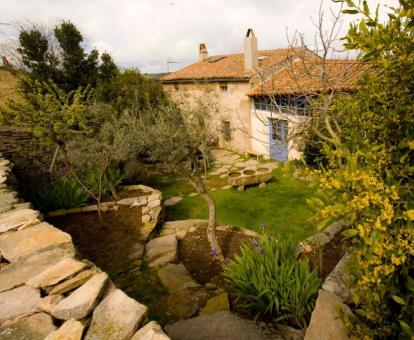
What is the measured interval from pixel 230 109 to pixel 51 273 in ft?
44.0

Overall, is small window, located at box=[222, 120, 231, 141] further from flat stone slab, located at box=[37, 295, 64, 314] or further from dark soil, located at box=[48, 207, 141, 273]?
flat stone slab, located at box=[37, 295, 64, 314]

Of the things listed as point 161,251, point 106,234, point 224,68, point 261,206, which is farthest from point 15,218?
point 224,68

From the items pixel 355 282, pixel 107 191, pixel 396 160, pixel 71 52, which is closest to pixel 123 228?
pixel 107 191

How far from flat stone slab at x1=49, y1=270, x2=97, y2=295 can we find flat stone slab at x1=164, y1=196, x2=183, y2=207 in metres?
6.89

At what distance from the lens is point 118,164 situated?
9.42 metres

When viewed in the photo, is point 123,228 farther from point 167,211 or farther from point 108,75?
point 108,75

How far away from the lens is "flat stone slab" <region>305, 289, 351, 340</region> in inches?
92.4

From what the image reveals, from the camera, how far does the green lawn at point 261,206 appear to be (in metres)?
7.13

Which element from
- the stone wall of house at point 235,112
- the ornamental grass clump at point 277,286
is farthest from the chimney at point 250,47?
the ornamental grass clump at point 277,286

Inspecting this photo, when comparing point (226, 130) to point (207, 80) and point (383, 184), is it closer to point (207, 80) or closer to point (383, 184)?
point (207, 80)

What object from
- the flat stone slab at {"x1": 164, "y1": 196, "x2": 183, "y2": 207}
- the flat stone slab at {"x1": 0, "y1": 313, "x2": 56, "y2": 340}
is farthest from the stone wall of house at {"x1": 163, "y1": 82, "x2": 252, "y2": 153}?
the flat stone slab at {"x1": 0, "y1": 313, "x2": 56, "y2": 340}

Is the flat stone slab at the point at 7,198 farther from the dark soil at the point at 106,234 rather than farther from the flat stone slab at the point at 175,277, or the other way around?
the flat stone slab at the point at 175,277

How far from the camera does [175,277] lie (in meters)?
4.38

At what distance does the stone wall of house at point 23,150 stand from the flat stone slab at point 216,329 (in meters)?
7.83
